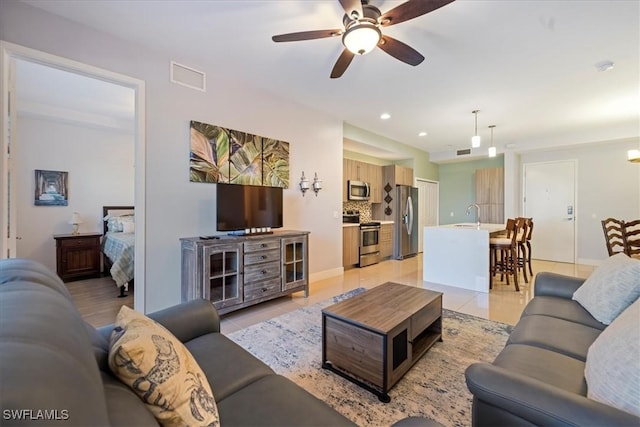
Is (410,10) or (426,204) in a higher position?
(410,10)

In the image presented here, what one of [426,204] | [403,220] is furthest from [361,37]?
[426,204]

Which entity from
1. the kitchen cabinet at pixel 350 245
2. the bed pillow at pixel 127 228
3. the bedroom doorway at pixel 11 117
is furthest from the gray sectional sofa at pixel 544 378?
the bed pillow at pixel 127 228

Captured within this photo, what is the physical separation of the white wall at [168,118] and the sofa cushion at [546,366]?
2994mm

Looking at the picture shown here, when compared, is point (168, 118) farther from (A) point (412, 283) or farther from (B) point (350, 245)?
(A) point (412, 283)

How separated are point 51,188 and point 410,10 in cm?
571

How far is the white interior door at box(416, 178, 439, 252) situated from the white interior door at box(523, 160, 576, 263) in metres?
2.18

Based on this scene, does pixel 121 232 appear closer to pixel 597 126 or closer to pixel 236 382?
pixel 236 382

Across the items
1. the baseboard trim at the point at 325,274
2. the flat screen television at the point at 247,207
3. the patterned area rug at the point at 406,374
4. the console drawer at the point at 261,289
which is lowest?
the patterned area rug at the point at 406,374

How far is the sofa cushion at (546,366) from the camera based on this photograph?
1.16m

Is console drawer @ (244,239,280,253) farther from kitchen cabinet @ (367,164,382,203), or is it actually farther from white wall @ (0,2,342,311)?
kitchen cabinet @ (367,164,382,203)

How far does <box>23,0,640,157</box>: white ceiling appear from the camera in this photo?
223cm

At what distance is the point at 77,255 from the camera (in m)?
4.44

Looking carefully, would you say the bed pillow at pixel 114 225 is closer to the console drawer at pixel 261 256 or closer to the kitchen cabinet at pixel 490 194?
the console drawer at pixel 261 256

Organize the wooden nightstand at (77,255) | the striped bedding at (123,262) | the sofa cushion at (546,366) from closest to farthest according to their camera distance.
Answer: the sofa cushion at (546,366)
the striped bedding at (123,262)
the wooden nightstand at (77,255)
